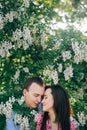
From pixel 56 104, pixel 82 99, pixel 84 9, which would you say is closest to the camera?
pixel 56 104

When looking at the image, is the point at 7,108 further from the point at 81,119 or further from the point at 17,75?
the point at 17,75

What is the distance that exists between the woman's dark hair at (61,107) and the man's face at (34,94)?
0.65ft

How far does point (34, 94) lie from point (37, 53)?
5.66ft

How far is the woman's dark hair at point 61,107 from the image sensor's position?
4855 mm

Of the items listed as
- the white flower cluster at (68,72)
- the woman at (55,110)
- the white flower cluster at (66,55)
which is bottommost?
the woman at (55,110)

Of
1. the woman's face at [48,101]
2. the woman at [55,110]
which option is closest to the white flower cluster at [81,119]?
the woman at [55,110]

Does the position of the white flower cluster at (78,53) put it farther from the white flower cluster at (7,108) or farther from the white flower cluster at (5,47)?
the white flower cluster at (7,108)

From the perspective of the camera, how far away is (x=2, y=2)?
7043 mm

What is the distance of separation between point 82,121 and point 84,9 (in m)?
9.67

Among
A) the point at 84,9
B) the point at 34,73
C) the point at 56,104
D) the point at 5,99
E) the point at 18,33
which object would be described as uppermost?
the point at 84,9

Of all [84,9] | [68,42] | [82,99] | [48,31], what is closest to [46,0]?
[48,31]

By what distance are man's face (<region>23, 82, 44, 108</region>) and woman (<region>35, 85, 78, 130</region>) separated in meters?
0.16

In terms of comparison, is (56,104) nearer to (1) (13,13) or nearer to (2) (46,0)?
(1) (13,13)

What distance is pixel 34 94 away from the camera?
205 inches
